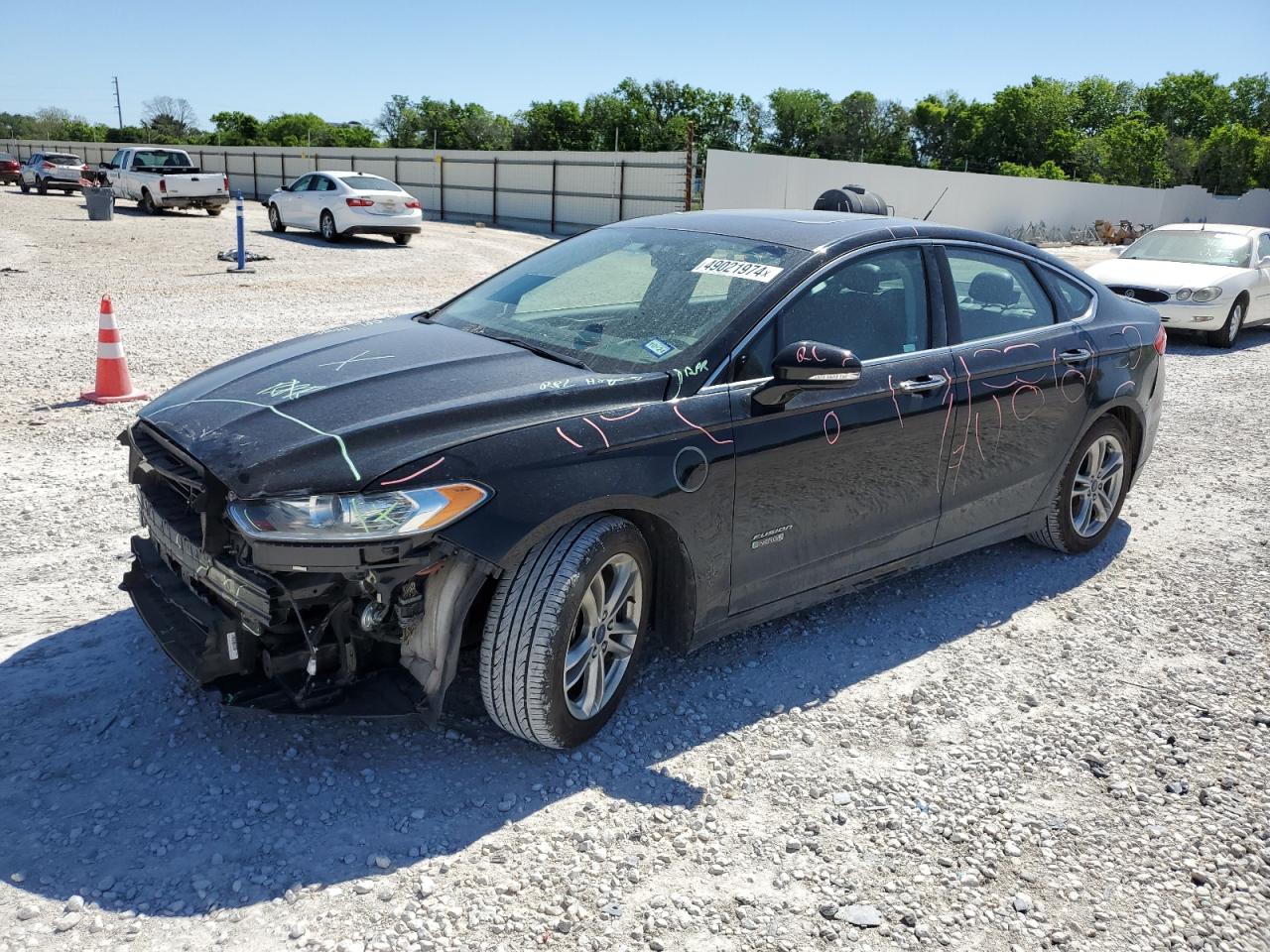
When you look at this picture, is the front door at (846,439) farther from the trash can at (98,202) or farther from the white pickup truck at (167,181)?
the white pickup truck at (167,181)

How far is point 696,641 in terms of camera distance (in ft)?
12.1

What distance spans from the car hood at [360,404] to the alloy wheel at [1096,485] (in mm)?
2935

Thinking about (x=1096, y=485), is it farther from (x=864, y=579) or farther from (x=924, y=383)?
(x=864, y=579)

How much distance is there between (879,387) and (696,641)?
Answer: 1259 millimetres

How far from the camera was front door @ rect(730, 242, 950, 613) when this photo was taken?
369cm

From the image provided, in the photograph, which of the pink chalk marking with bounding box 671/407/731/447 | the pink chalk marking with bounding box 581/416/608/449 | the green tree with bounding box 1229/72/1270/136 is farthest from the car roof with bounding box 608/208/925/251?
the green tree with bounding box 1229/72/1270/136

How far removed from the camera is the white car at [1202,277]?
12.8m

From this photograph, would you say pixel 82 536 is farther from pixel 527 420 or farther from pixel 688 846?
pixel 688 846

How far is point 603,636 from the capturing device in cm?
339

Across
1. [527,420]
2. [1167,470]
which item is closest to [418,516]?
[527,420]

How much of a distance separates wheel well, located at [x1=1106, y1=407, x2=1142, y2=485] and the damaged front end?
12.4 ft

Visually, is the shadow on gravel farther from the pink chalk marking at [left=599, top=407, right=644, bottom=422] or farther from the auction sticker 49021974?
the auction sticker 49021974

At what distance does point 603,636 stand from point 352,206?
21400 mm

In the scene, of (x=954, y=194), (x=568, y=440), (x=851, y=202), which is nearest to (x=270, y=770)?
(x=568, y=440)
